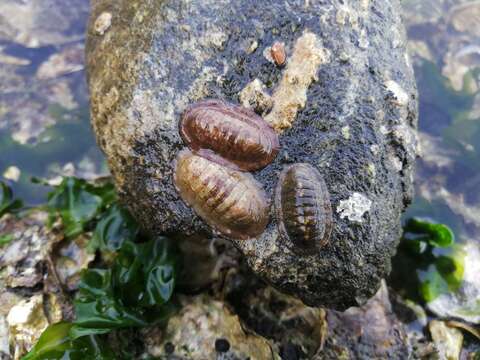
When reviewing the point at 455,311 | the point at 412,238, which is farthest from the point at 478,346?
the point at 412,238

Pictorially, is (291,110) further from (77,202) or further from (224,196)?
(77,202)

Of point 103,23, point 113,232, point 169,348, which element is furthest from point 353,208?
point 103,23

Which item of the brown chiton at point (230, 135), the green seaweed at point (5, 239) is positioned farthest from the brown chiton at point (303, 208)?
the green seaweed at point (5, 239)

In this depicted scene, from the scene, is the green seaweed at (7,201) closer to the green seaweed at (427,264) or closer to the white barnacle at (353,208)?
the white barnacle at (353,208)

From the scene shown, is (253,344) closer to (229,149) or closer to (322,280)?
(322,280)

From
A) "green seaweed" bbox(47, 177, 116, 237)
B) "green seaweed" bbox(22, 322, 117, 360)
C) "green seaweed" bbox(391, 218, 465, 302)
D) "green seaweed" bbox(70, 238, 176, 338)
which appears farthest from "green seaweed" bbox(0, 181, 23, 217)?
"green seaweed" bbox(391, 218, 465, 302)

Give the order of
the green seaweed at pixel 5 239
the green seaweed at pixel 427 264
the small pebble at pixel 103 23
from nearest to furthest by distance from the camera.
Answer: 1. the small pebble at pixel 103 23
2. the green seaweed at pixel 5 239
3. the green seaweed at pixel 427 264
